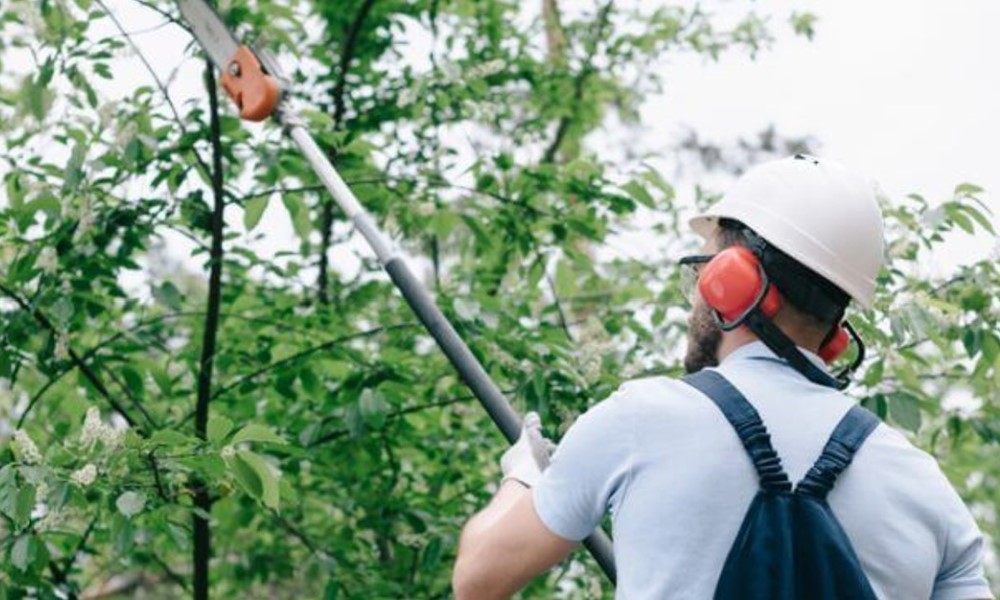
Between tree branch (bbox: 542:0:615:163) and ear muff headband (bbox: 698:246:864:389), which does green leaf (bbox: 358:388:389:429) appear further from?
tree branch (bbox: 542:0:615:163)

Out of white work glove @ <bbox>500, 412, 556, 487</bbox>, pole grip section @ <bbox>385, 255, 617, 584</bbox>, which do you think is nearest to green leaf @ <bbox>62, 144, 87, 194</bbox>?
pole grip section @ <bbox>385, 255, 617, 584</bbox>

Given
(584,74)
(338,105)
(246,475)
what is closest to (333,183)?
(246,475)

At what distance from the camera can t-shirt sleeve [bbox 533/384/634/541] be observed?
1964mm

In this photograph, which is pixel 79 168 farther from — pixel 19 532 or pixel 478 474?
pixel 478 474

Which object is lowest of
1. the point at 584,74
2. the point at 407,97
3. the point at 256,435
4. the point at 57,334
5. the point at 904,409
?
the point at 904,409

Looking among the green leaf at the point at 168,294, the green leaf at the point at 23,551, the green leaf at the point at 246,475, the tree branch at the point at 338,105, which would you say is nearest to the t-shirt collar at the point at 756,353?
the green leaf at the point at 246,475

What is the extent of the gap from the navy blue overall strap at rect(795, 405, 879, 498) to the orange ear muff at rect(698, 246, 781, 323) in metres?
0.20

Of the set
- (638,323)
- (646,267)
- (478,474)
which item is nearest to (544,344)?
(638,323)

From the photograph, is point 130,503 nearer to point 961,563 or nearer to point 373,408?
point 373,408

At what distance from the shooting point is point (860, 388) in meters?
4.04

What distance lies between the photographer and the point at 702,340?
2.21 metres

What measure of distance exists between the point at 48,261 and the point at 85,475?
1.10m

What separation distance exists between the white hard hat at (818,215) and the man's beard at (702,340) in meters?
0.14

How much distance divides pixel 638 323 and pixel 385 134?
1404 millimetres
